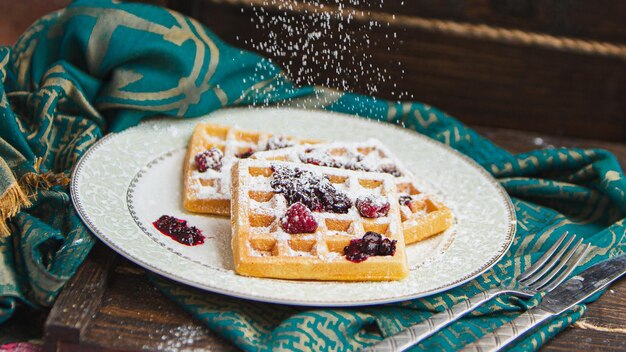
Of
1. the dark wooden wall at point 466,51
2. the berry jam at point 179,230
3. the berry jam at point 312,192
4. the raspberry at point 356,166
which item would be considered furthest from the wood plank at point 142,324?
the dark wooden wall at point 466,51

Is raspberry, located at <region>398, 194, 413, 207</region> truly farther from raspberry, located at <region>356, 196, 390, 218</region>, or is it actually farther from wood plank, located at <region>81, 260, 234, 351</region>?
wood plank, located at <region>81, 260, 234, 351</region>

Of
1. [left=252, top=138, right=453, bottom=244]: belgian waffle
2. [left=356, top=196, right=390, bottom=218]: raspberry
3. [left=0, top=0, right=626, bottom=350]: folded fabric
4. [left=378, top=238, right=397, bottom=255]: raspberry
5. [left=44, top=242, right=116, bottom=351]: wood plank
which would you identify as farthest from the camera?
[left=252, top=138, right=453, bottom=244]: belgian waffle

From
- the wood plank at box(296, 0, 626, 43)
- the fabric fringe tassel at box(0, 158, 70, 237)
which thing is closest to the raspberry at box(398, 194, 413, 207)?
the fabric fringe tassel at box(0, 158, 70, 237)

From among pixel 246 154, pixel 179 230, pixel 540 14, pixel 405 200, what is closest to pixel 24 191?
pixel 179 230

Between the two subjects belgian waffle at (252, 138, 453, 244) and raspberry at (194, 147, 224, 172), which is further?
raspberry at (194, 147, 224, 172)

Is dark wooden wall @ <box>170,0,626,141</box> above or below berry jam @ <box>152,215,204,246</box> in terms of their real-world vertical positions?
above

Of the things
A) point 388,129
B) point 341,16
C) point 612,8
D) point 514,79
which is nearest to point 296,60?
point 341,16
